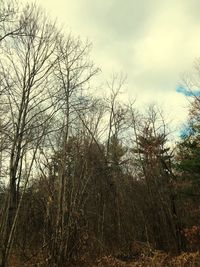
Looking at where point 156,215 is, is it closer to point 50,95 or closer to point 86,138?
point 86,138

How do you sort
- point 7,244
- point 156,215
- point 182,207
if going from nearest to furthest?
point 7,244
point 156,215
point 182,207

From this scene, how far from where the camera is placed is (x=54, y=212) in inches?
356

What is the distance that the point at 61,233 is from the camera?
8.73 m

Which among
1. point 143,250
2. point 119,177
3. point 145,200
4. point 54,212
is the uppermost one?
point 119,177

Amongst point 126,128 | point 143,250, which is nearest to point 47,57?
point 143,250

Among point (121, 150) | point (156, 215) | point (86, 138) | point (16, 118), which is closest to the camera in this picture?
point (16, 118)

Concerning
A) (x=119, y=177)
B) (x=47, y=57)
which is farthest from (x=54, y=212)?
(x=119, y=177)

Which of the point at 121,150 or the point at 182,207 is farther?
the point at 121,150

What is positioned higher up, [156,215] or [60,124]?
[60,124]

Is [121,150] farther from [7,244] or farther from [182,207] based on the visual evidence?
[7,244]

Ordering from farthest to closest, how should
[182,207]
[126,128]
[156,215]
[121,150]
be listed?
1. [121,150]
2. [126,128]
3. [182,207]
4. [156,215]

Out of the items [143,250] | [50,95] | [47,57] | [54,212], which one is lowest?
[143,250]

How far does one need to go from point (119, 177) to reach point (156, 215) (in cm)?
320

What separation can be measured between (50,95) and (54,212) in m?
3.91
